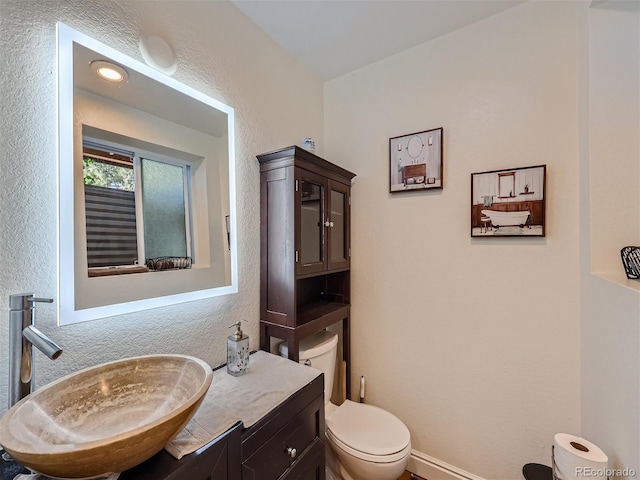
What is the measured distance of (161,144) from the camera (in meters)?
1.08

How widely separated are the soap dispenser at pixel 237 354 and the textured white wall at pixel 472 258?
0.90m

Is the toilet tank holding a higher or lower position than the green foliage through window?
lower

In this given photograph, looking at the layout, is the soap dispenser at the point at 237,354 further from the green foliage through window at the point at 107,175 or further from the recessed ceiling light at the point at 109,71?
the recessed ceiling light at the point at 109,71

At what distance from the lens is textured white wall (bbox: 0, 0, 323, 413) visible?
0.73 meters

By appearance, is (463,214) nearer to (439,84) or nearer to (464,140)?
(464,140)

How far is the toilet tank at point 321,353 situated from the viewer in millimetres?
1420

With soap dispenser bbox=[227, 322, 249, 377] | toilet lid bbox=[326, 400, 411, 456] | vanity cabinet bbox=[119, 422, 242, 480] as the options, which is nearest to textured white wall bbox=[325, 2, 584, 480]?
toilet lid bbox=[326, 400, 411, 456]

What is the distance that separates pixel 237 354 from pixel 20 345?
0.63 meters

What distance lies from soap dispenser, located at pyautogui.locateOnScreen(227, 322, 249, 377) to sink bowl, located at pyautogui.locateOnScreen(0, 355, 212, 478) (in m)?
0.28

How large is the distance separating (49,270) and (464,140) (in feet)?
5.95

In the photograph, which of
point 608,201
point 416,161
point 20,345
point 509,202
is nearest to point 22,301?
point 20,345

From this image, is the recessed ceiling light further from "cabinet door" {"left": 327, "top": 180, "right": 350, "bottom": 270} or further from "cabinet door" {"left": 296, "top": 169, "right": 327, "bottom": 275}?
"cabinet door" {"left": 327, "top": 180, "right": 350, "bottom": 270}

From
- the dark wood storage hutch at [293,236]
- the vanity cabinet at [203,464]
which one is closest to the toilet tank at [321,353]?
the dark wood storage hutch at [293,236]

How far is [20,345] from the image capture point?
66 centimetres
